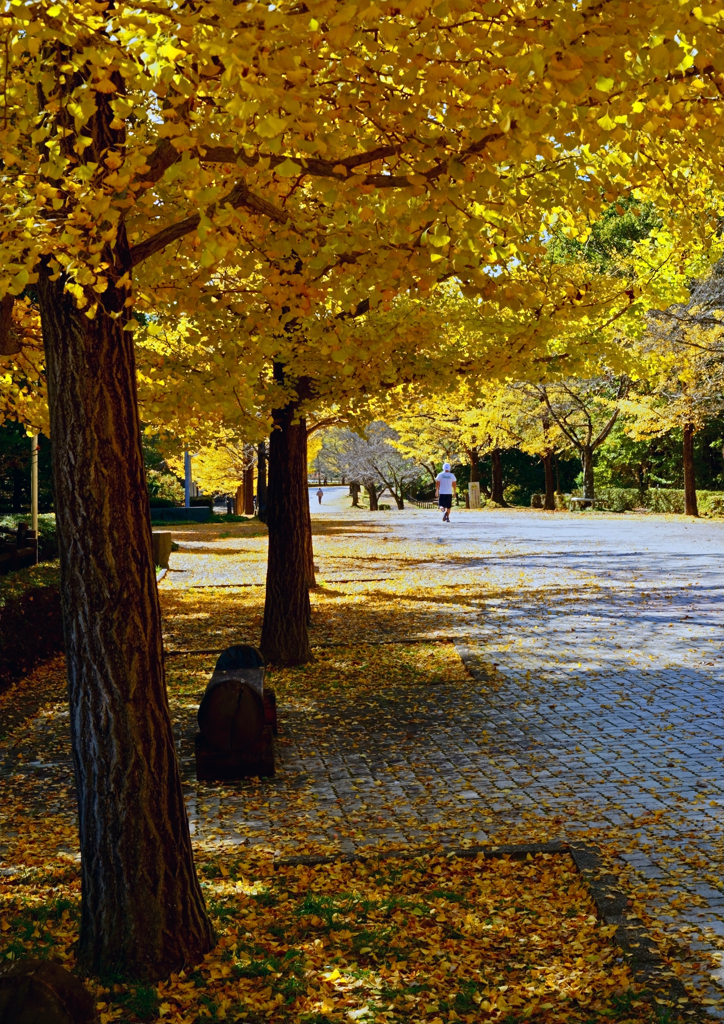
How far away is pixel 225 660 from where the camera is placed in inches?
309

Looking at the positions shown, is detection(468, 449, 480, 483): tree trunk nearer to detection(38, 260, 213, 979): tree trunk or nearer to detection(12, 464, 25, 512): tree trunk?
detection(12, 464, 25, 512): tree trunk

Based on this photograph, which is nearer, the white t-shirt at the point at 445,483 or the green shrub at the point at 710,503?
the green shrub at the point at 710,503

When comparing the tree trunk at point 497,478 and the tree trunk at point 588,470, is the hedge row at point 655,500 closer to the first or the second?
the tree trunk at point 588,470

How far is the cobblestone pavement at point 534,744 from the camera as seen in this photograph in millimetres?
5578

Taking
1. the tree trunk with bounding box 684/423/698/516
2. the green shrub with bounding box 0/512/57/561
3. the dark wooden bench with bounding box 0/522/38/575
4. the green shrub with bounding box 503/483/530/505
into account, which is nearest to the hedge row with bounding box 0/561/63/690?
the dark wooden bench with bounding box 0/522/38/575

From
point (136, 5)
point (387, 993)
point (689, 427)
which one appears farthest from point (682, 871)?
point (689, 427)

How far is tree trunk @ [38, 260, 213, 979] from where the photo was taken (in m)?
4.02

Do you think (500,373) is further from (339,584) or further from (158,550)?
(158,550)

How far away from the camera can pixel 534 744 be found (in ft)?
24.3

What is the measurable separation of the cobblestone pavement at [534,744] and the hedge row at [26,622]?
146 cm

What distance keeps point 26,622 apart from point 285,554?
2.71 metres

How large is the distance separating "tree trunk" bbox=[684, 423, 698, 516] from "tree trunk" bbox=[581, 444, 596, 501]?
6.57 m

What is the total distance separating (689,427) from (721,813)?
26.4 m

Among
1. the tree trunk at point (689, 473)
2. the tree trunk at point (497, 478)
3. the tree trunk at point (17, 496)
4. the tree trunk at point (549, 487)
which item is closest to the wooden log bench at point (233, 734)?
the tree trunk at point (17, 496)
